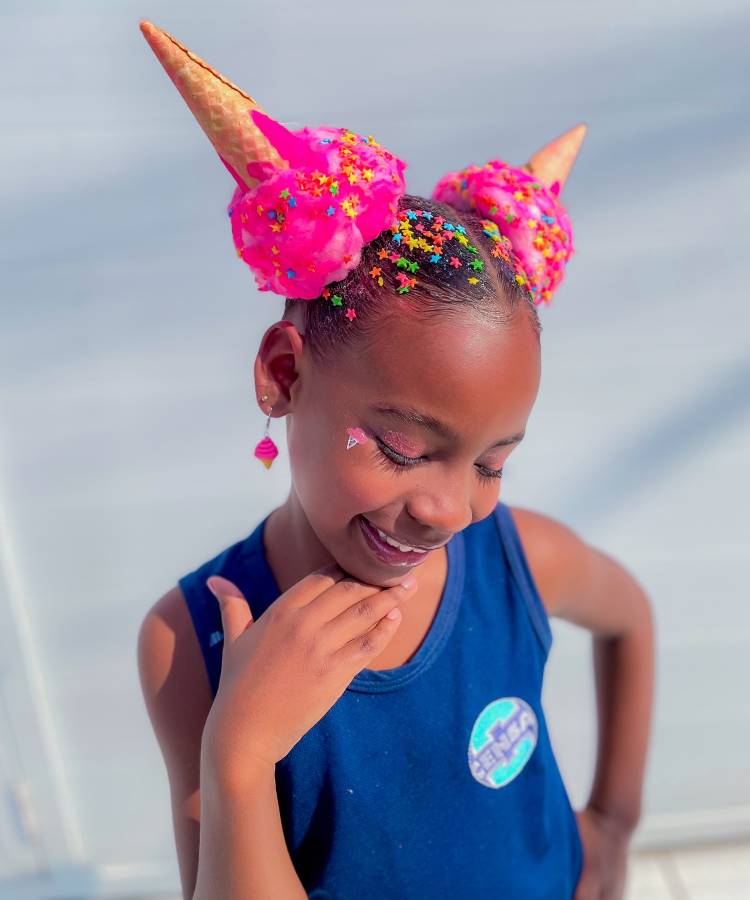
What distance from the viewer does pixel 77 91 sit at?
1186 mm

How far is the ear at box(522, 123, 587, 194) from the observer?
94cm

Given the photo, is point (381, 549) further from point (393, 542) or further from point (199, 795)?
point (199, 795)

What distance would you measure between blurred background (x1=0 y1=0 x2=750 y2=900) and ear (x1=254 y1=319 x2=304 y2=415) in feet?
1.72

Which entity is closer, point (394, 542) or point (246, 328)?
point (394, 542)

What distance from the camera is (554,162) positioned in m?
0.95

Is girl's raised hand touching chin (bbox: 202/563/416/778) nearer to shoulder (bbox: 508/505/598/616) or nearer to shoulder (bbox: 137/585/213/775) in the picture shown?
shoulder (bbox: 137/585/213/775)

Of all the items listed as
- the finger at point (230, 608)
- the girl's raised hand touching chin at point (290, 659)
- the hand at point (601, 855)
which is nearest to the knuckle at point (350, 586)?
the girl's raised hand touching chin at point (290, 659)

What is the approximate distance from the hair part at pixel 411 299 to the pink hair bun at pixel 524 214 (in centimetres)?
4

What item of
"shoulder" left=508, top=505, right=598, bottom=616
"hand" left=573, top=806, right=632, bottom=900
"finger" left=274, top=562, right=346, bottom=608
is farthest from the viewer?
"hand" left=573, top=806, right=632, bottom=900

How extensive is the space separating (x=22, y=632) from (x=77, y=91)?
3.18 feet

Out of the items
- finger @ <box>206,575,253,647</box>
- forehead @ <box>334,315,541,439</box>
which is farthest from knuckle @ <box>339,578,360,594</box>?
forehead @ <box>334,315,541,439</box>

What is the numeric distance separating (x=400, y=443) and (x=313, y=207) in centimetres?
23

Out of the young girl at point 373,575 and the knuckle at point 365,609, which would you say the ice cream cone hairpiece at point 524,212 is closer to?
the young girl at point 373,575

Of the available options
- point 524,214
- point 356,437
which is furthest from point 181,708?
point 524,214
